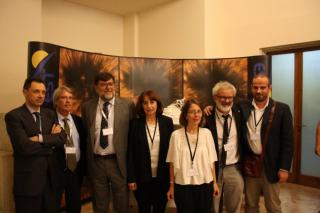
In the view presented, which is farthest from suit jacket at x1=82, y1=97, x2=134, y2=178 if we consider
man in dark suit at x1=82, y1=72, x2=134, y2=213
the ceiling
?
the ceiling

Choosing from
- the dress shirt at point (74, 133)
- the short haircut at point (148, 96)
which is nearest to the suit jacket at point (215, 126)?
the short haircut at point (148, 96)

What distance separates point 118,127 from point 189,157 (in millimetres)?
717

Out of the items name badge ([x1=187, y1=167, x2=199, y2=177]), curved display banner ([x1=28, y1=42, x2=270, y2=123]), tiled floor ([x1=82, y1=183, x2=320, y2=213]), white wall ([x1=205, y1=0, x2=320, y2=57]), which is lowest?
tiled floor ([x1=82, y1=183, x2=320, y2=213])

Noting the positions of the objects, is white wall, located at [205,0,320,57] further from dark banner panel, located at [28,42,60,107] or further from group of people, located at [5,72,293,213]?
dark banner panel, located at [28,42,60,107]

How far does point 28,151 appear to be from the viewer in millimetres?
2018

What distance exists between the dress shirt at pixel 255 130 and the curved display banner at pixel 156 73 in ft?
4.88

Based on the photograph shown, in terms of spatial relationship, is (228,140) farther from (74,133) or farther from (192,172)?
(74,133)

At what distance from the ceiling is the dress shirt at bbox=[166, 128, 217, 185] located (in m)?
3.80

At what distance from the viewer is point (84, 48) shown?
210 inches

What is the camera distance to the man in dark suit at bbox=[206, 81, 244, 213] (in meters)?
2.35

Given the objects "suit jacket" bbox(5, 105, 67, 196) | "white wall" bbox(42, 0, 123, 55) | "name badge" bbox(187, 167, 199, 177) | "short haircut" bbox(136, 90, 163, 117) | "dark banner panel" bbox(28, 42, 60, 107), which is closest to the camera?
"suit jacket" bbox(5, 105, 67, 196)

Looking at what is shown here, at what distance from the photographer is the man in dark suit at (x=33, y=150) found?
2.05m

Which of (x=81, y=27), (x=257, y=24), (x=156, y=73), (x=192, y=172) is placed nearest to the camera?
(x=192, y=172)

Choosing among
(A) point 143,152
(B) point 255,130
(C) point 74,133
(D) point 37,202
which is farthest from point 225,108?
(D) point 37,202
